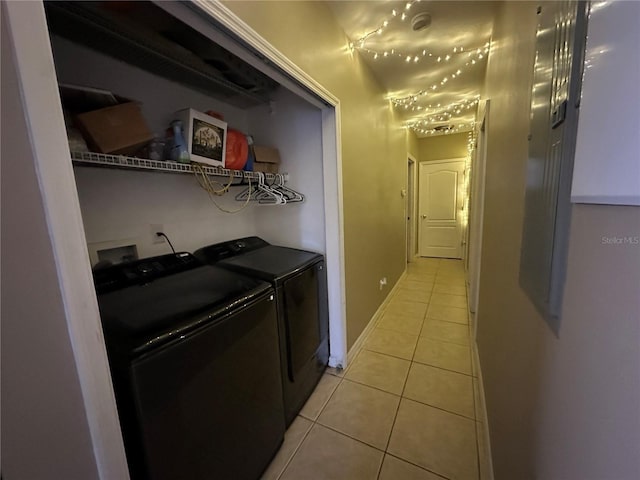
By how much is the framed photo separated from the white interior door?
4.77m

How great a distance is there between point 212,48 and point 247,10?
0.41 metres

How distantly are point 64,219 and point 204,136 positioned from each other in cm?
99

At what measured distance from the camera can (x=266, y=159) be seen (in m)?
1.88

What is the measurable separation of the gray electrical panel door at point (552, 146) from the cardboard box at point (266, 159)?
1.54 m

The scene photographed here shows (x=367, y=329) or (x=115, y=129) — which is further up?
(x=115, y=129)

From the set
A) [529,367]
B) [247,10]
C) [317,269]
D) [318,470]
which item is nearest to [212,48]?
[247,10]

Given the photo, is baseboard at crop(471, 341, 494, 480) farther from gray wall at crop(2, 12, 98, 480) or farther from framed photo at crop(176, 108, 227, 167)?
framed photo at crop(176, 108, 227, 167)

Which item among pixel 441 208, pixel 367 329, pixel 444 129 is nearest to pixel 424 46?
pixel 367 329

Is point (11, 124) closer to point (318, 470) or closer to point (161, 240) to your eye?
point (161, 240)

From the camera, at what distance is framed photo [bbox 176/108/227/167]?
51.6 inches

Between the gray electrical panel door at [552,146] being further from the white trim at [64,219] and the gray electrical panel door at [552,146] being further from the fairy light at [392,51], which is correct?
the fairy light at [392,51]

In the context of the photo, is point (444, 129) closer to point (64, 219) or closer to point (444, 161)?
point (444, 161)

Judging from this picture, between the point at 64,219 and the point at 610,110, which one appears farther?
the point at 64,219

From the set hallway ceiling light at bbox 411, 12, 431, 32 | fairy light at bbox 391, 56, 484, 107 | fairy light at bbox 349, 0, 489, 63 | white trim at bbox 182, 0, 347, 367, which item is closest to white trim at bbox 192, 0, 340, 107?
white trim at bbox 182, 0, 347, 367
